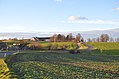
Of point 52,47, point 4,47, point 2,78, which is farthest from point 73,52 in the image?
point 2,78

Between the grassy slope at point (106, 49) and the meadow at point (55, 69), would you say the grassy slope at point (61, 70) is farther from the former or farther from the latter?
the grassy slope at point (106, 49)

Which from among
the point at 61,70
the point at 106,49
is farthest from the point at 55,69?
the point at 106,49

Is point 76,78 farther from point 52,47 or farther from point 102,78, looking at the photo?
point 52,47

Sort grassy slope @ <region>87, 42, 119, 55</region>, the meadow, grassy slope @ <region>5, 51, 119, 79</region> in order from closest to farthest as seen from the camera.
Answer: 1. the meadow
2. grassy slope @ <region>5, 51, 119, 79</region>
3. grassy slope @ <region>87, 42, 119, 55</region>

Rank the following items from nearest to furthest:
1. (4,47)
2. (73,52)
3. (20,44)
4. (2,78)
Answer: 1. (2,78)
2. (73,52)
3. (4,47)
4. (20,44)

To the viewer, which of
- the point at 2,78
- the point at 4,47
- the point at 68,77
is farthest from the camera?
the point at 4,47

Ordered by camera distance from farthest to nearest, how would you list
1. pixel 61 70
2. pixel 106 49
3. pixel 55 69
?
pixel 106 49, pixel 55 69, pixel 61 70

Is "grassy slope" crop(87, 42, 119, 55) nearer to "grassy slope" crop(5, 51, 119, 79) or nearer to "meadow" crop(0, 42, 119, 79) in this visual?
"meadow" crop(0, 42, 119, 79)

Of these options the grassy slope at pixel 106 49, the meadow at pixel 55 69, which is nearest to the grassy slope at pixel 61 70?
the meadow at pixel 55 69

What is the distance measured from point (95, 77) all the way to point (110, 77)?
6.01 ft

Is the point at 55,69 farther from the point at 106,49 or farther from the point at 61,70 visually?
the point at 106,49

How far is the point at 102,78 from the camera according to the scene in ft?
99.6


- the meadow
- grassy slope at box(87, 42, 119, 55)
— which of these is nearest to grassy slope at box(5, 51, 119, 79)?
the meadow

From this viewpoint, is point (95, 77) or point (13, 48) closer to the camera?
point (95, 77)
